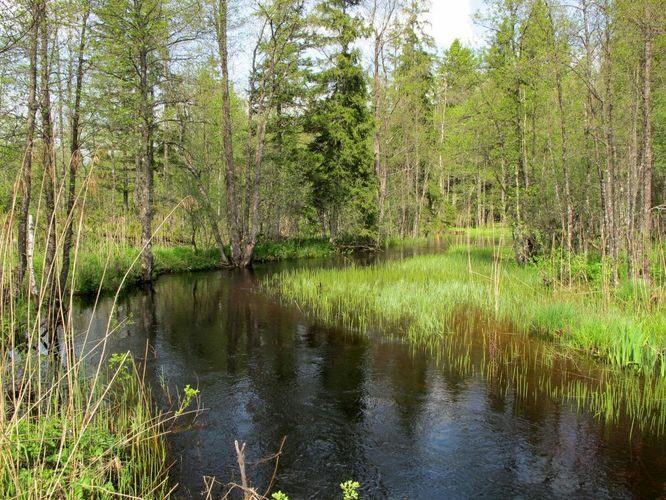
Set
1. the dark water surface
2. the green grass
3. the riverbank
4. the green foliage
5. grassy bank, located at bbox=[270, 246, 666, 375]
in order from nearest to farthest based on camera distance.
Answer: the dark water surface → grassy bank, located at bbox=[270, 246, 666, 375] → the riverbank → the green grass → the green foliage

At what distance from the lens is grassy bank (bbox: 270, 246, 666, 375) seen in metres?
7.49

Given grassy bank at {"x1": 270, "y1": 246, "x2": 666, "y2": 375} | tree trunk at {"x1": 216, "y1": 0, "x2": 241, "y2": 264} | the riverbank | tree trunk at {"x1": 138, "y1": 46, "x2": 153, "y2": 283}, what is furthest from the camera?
tree trunk at {"x1": 216, "y1": 0, "x2": 241, "y2": 264}

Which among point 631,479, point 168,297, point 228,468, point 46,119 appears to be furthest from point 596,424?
point 168,297

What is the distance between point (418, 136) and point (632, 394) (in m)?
30.9

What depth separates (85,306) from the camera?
1266cm

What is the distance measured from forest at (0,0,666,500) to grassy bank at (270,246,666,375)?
72 mm

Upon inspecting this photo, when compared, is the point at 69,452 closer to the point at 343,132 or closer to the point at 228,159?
the point at 228,159

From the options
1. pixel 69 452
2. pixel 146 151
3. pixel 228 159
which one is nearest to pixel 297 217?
pixel 228 159

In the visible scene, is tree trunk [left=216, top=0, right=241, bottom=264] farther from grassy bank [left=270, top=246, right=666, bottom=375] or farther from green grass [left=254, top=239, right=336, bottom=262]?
grassy bank [left=270, top=246, right=666, bottom=375]

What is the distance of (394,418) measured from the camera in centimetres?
610

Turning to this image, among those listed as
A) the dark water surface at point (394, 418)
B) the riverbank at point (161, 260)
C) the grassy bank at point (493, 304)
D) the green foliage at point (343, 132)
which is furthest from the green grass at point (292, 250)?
the dark water surface at point (394, 418)

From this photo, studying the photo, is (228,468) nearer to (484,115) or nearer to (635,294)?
(635,294)

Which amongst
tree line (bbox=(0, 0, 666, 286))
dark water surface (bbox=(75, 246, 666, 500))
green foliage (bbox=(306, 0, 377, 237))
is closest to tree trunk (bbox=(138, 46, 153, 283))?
tree line (bbox=(0, 0, 666, 286))

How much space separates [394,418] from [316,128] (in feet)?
74.5
